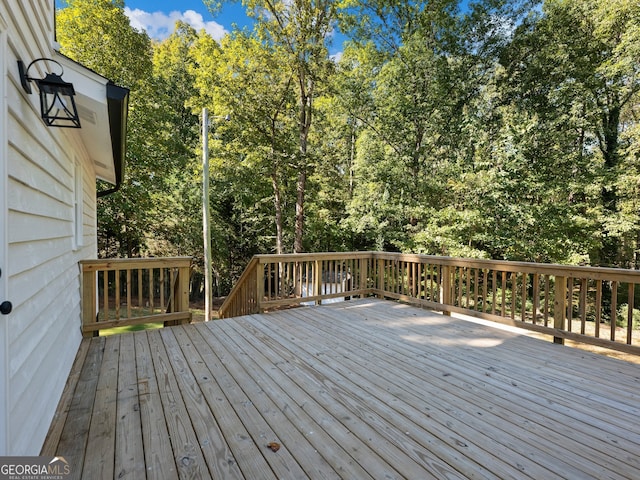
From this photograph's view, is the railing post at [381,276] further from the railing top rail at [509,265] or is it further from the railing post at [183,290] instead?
the railing post at [183,290]

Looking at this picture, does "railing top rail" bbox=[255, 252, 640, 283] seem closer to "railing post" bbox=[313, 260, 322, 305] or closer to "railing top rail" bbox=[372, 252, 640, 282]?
"railing top rail" bbox=[372, 252, 640, 282]

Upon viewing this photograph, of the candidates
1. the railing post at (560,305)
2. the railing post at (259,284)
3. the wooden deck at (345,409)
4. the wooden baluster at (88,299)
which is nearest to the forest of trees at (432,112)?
the railing post at (560,305)

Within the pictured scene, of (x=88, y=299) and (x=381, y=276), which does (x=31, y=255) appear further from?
(x=381, y=276)

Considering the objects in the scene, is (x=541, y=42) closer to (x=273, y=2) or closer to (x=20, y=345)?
(x=273, y=2)

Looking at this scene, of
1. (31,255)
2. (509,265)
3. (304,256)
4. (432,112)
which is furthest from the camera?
(432,112)

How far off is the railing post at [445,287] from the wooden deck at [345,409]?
113cm

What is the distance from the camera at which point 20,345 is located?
1518 mm

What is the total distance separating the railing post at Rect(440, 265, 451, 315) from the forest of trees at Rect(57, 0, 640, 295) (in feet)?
15.1

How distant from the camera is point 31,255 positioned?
1.77 meters

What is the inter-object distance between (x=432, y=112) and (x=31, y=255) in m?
9.97

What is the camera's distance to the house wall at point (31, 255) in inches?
56.1

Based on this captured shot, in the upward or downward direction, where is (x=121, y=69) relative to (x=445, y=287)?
upward

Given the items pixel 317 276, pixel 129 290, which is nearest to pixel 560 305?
pixel 317 276

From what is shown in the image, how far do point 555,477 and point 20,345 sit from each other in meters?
2.60
